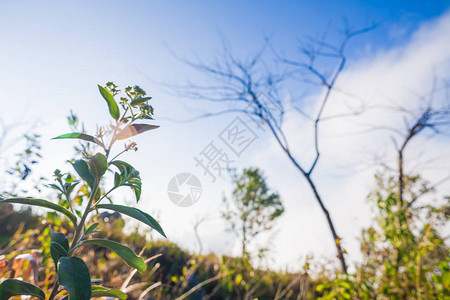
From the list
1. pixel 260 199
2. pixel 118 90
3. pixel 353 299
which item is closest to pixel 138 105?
pixel 118 90

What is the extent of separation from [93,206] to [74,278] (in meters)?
0.24

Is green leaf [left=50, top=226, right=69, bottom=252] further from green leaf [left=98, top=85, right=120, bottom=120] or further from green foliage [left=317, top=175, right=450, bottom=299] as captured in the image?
green foliage [left=317, top=175, right=450, bottom=299]

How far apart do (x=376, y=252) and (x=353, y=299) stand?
96 centimetres

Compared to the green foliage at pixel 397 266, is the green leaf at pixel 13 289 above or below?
below

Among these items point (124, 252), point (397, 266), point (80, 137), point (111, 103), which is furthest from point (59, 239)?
point (397, 266)

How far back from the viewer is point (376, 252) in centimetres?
332

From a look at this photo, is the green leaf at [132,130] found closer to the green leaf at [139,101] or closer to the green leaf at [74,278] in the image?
the green leaf at [139,101]

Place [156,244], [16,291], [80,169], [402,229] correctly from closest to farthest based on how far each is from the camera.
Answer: [16,291]
[80,169]
[402,229]
[156,244]

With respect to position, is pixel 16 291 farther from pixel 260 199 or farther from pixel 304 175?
pixel 260 199

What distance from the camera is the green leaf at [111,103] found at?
858mm

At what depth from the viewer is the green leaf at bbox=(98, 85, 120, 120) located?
86 centimetres

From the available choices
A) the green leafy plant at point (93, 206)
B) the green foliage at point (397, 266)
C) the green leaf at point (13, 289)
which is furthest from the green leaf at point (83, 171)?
the green foliage at point (397, 266)

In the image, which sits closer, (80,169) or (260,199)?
(80,169)

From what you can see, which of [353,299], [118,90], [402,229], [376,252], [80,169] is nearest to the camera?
[80,169]
